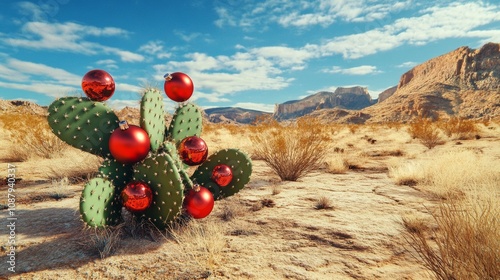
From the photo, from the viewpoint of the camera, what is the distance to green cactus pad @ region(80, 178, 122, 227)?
2.46 metres

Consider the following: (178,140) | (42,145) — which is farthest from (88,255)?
(42,145)

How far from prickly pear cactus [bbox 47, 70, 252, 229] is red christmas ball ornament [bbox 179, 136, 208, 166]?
9 centimetres

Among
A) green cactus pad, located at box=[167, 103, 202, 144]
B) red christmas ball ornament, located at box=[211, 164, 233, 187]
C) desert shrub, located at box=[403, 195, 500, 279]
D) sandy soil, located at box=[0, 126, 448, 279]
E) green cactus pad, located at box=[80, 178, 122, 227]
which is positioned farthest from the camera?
green cactus pad, located at box=[167, 103, 202, 144]

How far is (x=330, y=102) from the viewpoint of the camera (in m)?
178

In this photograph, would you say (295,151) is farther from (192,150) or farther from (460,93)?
(460,93)

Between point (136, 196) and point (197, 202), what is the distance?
0.57 meters

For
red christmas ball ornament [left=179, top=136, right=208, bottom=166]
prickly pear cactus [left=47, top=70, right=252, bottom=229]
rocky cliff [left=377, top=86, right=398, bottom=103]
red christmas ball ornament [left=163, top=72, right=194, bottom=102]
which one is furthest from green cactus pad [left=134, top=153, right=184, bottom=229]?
rocky cliff [left=377, top=86, right=398, bottom=103]

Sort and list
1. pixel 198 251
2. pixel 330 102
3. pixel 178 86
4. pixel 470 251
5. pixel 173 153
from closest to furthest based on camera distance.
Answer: pixel 470 251, pixel 198 251, pixel 173 153, pixel 178 86, pixel 330 102

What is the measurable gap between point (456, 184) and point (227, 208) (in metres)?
3.54

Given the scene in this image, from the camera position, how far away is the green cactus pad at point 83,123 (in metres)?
3.09

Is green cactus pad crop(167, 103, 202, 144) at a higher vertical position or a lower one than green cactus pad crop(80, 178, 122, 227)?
higher

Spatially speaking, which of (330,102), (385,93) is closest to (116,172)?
(330,102)

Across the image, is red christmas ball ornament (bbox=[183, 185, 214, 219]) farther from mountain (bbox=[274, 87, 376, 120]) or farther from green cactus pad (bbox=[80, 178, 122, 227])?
mountain (bbox=[274, 87, 376, 120])

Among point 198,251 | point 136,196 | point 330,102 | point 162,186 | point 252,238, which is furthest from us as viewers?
point 330,102
